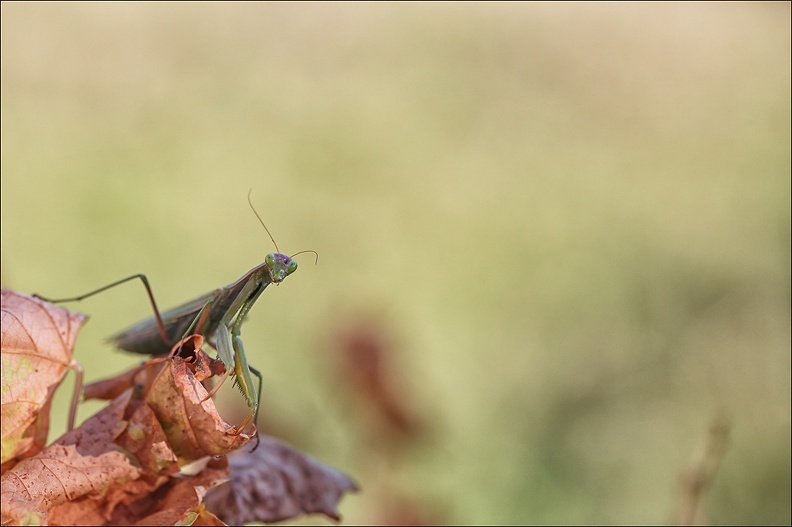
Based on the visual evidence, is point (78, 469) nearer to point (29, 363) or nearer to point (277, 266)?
point (29, 363)

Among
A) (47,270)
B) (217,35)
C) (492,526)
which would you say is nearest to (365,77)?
(217,35)

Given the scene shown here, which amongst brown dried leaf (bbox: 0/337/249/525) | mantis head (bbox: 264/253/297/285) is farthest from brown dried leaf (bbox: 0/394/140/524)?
mantis head (bbox: 264/253/297/285)

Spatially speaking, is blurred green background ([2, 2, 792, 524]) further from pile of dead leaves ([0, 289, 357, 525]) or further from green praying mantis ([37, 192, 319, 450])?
pile of dead leaves ([0, 289, 357, 525])

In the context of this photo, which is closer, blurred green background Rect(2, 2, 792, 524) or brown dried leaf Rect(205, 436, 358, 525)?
brown dried leaf Rect(205, 436, 358, 525)

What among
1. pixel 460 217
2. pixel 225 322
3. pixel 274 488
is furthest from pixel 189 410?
pixel 460 217

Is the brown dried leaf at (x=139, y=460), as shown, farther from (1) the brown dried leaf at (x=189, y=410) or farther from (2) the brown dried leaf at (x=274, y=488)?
(2) the brown dried leaf at (x=274, y=488)

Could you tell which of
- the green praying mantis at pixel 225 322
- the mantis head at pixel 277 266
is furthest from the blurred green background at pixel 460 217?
the mantis head at pixel 277 266

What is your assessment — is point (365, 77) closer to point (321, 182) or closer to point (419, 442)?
point (321, 182)
